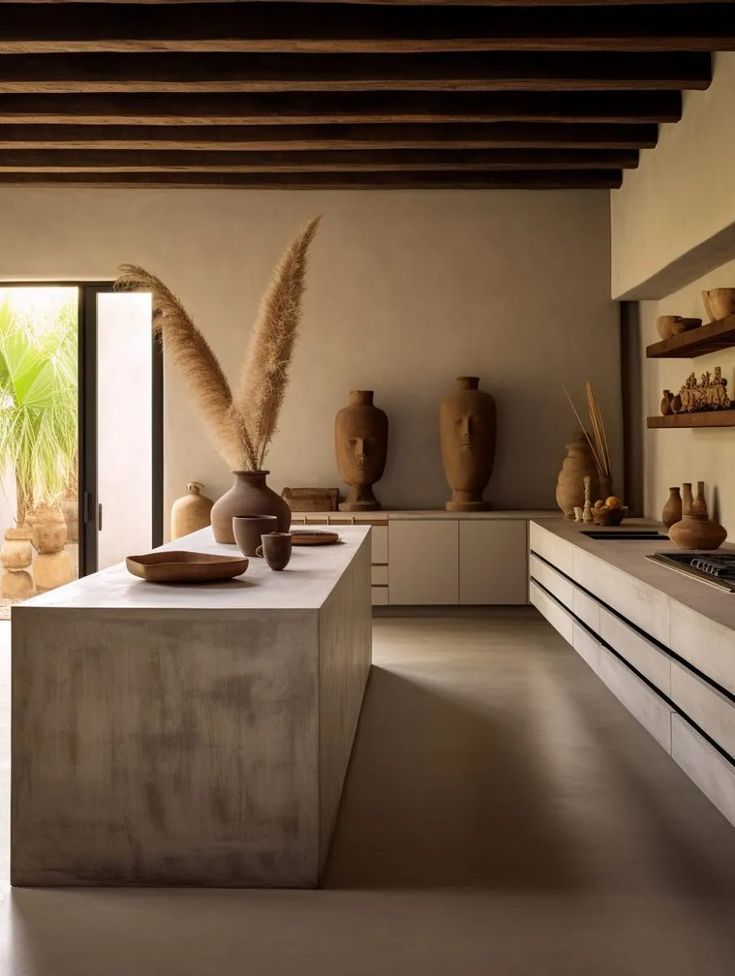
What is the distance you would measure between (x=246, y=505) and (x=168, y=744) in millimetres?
1435

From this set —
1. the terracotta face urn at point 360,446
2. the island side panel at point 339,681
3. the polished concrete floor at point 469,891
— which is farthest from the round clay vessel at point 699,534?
the terracotta face urn at point 360,446

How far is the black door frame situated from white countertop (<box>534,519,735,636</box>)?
2592mm

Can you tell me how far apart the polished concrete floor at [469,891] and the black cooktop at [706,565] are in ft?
2.10

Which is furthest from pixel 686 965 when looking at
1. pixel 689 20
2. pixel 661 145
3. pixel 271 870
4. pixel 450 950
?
pixel 661 145

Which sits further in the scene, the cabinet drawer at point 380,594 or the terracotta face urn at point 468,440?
the terracotta face urn at point 468,440

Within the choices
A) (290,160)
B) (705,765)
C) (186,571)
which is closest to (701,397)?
(705,765)

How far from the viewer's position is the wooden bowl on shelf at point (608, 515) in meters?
5.45

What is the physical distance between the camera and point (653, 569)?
352 cm

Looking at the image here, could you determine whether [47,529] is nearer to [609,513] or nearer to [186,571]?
[609,513]

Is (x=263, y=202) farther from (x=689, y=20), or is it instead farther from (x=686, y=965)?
(x=686, y=965)

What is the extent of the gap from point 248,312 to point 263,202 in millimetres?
721

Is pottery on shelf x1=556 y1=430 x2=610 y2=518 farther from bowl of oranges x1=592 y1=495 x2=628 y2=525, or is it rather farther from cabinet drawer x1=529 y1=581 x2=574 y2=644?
cabinet drawer x1=529 y1=581 x2=574 y2=644

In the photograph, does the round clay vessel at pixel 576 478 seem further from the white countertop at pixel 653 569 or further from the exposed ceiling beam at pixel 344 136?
the exposed ceiling beam at pixel 344 136

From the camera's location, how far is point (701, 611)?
259cm
